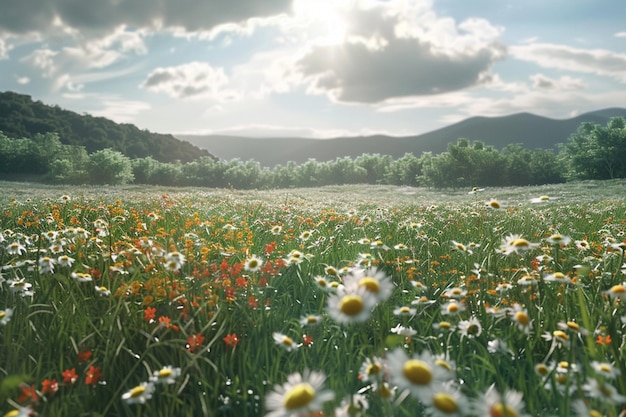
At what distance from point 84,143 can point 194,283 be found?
255 feet

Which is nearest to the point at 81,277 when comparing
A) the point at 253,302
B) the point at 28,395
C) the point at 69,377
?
the point at 69,377

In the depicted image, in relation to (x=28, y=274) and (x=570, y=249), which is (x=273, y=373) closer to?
(x=28, y=274)

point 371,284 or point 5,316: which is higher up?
point 371,284

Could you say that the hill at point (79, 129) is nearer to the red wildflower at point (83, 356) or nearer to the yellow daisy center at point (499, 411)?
the red wildflower at point (83, 356)

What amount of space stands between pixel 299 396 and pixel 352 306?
380 millimetres

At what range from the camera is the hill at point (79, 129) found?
68125 millimetres

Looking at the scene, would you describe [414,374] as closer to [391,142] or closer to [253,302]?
[253,302]

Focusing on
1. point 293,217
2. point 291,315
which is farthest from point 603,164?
point 291,315

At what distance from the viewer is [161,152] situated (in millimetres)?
88125

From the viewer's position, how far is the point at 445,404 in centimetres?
136

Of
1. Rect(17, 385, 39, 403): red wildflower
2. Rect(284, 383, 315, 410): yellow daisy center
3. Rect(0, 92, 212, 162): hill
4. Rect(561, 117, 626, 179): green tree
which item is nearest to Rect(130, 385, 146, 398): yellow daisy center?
Rect(17, 385, 39, 403): red wildflower

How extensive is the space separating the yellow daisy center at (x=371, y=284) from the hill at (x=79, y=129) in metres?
72.0

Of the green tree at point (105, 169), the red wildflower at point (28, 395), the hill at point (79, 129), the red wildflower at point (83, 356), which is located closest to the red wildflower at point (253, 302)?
the red wildflower at point (83, 356)

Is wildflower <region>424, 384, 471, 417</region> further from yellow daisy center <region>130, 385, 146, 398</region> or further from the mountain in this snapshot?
the mountain
